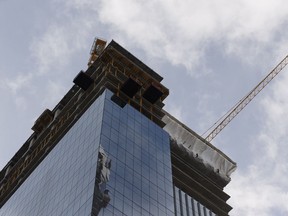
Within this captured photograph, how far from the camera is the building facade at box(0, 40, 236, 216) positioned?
83375 millimetres

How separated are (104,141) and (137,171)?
689 centimetres

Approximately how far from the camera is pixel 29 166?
11825 cm

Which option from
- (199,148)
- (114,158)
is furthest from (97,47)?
(114,158)

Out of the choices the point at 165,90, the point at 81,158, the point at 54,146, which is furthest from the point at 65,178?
the point at 165,90

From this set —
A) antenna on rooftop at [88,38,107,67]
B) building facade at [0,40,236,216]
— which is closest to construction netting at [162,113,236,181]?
building facade at [0,40,236,216]

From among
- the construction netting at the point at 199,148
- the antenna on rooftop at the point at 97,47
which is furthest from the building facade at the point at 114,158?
the antenna on rooftop at the point at 97,47

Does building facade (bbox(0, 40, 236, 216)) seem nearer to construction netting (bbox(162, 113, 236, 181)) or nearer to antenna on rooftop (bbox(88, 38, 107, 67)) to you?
construction netting (bbox(162, 113, 236, 181))

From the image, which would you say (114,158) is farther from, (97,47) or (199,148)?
(97,47)

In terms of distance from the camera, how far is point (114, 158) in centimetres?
8669

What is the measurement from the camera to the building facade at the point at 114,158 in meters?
83.4

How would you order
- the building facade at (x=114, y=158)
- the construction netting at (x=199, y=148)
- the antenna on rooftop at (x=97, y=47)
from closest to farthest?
the building facade at (x=114, y=158) → the construction netting at (x=199, y=148) → the antenna on rooftop at (x=97, y=47)

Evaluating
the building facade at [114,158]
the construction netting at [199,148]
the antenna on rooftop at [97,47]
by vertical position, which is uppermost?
the antenna on rooftop at [97,47]

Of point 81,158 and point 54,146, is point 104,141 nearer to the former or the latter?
point 81,158

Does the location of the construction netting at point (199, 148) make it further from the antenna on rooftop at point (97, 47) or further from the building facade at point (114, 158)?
the antenna on rooftop at point (97, 47)
